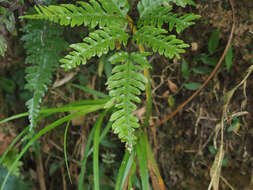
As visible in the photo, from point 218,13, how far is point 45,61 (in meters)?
0.85

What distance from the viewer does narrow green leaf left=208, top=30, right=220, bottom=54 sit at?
3.82 ft

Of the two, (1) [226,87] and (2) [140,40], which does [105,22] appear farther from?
(1) [226,87]

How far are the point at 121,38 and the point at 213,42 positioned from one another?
1.80 feet

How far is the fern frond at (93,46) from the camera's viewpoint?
0.80 m

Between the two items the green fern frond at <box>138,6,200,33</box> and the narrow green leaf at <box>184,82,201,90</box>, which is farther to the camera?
the narrow green leaf at <box>184,82,201,90</box>

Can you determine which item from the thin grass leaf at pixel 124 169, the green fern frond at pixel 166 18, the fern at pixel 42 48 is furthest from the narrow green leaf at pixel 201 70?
the fern at pixel 42 48

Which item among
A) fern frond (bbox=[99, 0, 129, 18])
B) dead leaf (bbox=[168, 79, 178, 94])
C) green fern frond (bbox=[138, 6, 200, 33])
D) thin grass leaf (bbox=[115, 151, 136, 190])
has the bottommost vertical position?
thin grass leaf (bbox=[115, 151, 136, 190])

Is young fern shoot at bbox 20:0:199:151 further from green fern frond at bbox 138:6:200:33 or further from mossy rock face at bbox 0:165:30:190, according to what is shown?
mossy rock face at bbox 0:165:30:190

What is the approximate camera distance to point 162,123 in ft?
4.49

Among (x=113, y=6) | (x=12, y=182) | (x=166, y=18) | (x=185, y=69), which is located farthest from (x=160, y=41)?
(x=12, y=182)

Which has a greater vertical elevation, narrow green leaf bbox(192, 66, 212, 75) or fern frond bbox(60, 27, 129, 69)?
fern frond bbox(60, 27, 129, 69)

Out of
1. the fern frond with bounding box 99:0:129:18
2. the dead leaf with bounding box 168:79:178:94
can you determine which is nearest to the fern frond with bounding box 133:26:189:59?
the fern frond with bounding box 99:0:129:18

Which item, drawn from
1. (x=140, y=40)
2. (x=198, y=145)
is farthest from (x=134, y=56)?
(x=198, y=145)

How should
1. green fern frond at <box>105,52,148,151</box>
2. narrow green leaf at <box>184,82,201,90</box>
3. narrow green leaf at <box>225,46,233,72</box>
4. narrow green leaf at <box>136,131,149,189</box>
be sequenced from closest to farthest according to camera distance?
1. green fern frond at <box>105,52,148,151</box>
2. narrow green leaf at <box>136,131,149,189</box>
3. narrow green leaf at <box>225,46,233,72</box>
4. narrow green leaf at <box>184,82,201,90</box>
